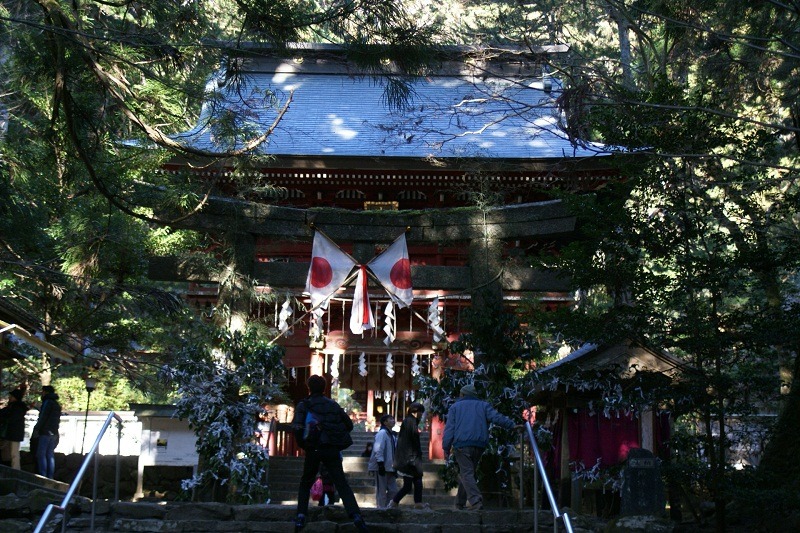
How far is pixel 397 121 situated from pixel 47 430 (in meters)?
9.28

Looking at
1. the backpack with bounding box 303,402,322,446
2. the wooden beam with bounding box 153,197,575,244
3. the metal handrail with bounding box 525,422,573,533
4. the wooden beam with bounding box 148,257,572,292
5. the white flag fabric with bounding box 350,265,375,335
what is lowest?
the metal handrail with bounding box 525,422,573,533

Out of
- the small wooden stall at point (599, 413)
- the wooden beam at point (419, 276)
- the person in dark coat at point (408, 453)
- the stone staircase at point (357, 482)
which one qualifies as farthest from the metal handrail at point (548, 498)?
the stone staircase at point (357, 482)

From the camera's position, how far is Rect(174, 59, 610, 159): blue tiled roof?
15367mm

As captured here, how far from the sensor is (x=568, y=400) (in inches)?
470

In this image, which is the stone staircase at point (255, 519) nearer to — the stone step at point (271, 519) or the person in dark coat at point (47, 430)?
the stone step at point (271, 519)

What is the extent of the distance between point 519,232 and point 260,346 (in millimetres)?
3821

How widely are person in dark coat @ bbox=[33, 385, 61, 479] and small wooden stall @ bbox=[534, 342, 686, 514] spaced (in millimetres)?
6724

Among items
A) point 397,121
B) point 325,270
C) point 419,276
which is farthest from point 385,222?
point 397,121

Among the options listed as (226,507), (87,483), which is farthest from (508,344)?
(87,483)

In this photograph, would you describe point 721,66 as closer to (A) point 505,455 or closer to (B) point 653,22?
(B) point 653,22

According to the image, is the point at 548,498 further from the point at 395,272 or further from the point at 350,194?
the point at 350,194

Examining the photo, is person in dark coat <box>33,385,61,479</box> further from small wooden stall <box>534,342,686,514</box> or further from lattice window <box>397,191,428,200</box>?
lattice window <box>397,191,428,200</box>

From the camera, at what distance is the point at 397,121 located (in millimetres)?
17750

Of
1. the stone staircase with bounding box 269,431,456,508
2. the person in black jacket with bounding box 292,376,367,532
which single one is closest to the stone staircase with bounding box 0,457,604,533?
the person in black jacket with bounding box 292,376,367,532
